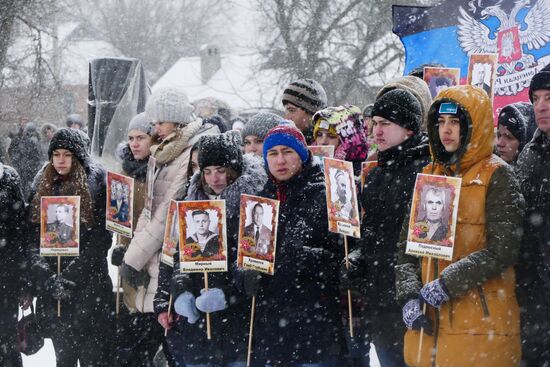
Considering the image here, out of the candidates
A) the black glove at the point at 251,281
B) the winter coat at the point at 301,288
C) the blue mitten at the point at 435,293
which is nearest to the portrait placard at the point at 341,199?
the winter coat at the point at 301,288

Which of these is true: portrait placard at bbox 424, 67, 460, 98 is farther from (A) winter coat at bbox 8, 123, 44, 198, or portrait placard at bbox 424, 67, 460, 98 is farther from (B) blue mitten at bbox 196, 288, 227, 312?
(A) winter coat at bbox 8, 123, 44, 198

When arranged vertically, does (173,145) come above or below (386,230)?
above

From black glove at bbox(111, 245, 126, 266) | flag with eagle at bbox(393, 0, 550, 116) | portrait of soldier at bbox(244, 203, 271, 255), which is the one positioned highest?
flag with eagle at bbox(393, 0, 550, 116)

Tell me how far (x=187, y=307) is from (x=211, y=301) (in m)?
0.16

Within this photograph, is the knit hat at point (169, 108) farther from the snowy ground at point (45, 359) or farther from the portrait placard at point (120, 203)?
the snowy ground at point (45, 359)

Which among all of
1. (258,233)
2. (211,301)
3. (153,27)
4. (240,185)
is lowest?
(211,301)

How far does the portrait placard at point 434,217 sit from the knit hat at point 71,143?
9.35 ft

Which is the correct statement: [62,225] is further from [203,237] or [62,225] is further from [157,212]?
[203,237]

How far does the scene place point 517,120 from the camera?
4875 mm

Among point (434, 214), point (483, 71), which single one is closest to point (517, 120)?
point (483, 71)

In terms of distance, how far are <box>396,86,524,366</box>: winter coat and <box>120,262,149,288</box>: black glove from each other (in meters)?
2.27

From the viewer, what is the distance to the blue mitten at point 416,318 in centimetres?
373

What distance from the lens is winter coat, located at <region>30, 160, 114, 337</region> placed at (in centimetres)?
575

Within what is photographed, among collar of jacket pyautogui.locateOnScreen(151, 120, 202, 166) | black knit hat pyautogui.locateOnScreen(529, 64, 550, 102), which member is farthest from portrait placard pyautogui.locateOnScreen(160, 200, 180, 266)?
black knit hat pyautogui.locateOnScreen(529, 64, 550, 102)
